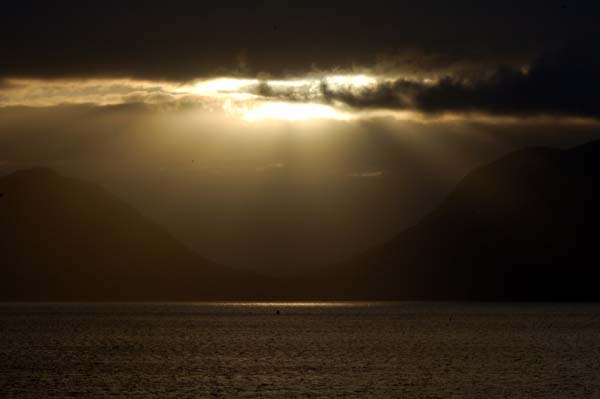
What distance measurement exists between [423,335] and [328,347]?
52.8m

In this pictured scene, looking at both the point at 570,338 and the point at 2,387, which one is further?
the point at 570,338

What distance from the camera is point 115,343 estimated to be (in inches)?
6378

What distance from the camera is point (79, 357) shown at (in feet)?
417

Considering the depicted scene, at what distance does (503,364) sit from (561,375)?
1480 centimetres

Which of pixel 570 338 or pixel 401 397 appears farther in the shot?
pixel 570 338

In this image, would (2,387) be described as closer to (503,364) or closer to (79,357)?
(79,357)

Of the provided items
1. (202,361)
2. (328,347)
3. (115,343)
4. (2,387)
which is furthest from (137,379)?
(115,343)

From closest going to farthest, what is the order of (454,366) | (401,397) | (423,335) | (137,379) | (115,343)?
(401,397) < (137,379) < (454,366) < (115,343) < (423,335)

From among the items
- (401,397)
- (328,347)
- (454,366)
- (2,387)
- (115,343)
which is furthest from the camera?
(115,343)

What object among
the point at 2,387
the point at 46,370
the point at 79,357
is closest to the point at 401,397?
the point at 2,387

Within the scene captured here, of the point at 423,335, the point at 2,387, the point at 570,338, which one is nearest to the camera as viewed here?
the point at 2,387

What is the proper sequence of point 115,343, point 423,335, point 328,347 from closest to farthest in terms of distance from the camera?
point 328,347 → point 115,343 → point 423,335

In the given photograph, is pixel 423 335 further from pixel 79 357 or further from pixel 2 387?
pixel 2 387

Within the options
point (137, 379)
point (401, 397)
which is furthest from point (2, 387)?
point (401, 397)
